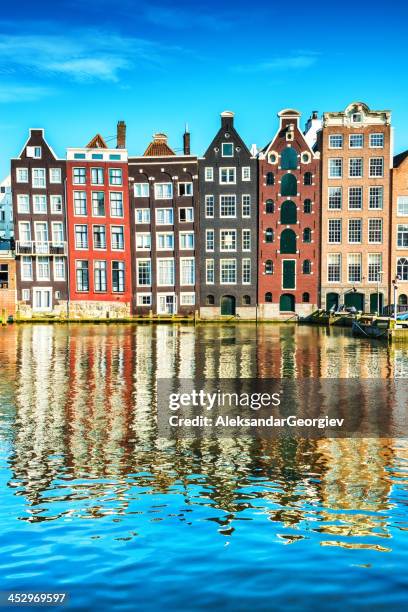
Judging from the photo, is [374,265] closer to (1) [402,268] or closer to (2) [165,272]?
(1) [402,268]

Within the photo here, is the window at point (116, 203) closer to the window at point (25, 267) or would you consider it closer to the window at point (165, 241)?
the window at point (165, 241)

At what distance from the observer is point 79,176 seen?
247 feet

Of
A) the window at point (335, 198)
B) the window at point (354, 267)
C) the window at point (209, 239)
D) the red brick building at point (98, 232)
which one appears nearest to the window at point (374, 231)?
the window at point (354, 267)

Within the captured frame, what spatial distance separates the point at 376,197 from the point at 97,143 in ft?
122

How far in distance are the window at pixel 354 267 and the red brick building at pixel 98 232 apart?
28710 millimetres

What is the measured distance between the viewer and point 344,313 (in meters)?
69.0

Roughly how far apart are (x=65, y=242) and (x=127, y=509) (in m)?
66.9

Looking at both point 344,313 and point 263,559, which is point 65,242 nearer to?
point 344,313

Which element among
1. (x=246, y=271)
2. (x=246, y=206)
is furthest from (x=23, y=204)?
(x=246, y=271)

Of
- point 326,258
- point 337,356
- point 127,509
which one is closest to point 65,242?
point 326,258

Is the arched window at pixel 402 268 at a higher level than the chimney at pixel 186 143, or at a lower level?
lower

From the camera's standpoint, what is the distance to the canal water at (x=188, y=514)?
29.0 ft

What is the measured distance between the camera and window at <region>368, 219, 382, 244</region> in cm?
7419

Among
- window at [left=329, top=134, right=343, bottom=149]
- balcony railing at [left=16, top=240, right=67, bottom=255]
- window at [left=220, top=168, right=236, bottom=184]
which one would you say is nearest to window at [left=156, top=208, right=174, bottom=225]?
window at [left=220, top=168, right=236, bottom=184]
